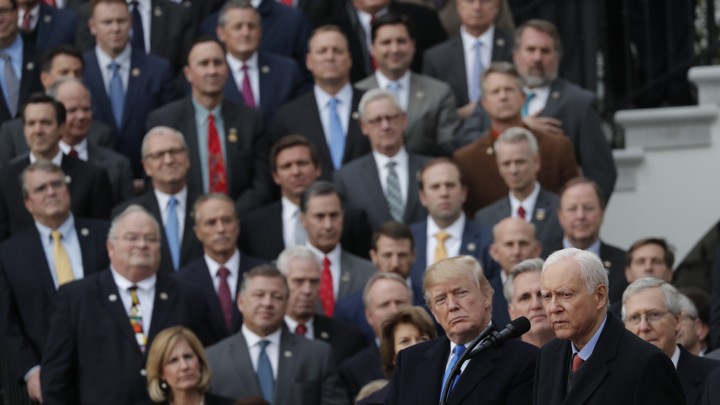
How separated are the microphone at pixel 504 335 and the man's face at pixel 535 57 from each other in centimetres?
631

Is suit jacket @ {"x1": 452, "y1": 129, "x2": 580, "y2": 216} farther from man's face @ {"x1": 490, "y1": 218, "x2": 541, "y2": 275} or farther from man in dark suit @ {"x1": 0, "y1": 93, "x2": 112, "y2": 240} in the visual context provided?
man in dark suit @ {"x1": 0, "y1": 93, "x2": 112, "y2": 240}

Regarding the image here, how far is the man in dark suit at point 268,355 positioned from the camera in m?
11.5

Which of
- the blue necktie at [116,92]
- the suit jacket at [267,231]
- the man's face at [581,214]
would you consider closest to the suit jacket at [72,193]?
the suit jacket at [267,231]

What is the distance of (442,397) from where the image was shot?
298 inches

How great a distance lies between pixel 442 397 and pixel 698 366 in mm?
2480

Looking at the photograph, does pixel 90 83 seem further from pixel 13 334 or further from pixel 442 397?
pixel 442 397

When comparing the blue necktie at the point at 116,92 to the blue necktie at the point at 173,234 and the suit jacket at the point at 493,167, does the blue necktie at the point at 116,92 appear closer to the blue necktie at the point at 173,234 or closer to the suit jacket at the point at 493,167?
the blue necktie at the point at 173,234

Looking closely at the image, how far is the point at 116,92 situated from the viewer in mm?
14273

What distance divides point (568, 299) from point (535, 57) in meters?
6.65

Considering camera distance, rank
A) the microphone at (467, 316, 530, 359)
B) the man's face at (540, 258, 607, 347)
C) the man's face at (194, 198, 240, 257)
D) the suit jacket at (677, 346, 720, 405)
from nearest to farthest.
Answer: the man's face at (540, 258, 607, 347) < the microphone at (467, 316, 530, 359) < the suit jacket at (677, 346, 720, 405) < the man's face at (194, 198, 240, 257)

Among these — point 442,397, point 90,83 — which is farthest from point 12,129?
point 442,397

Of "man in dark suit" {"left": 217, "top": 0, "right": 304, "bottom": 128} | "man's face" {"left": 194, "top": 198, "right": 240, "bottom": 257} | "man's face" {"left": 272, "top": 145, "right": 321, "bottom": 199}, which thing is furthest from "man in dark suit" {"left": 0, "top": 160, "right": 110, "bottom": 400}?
"man in dark suit" {"left": 217, "top": 0, "right": 304, "bottom": 128}

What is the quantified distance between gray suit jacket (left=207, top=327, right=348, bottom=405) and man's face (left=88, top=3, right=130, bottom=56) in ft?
11.1

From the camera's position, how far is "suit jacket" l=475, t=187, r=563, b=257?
12.7 m
